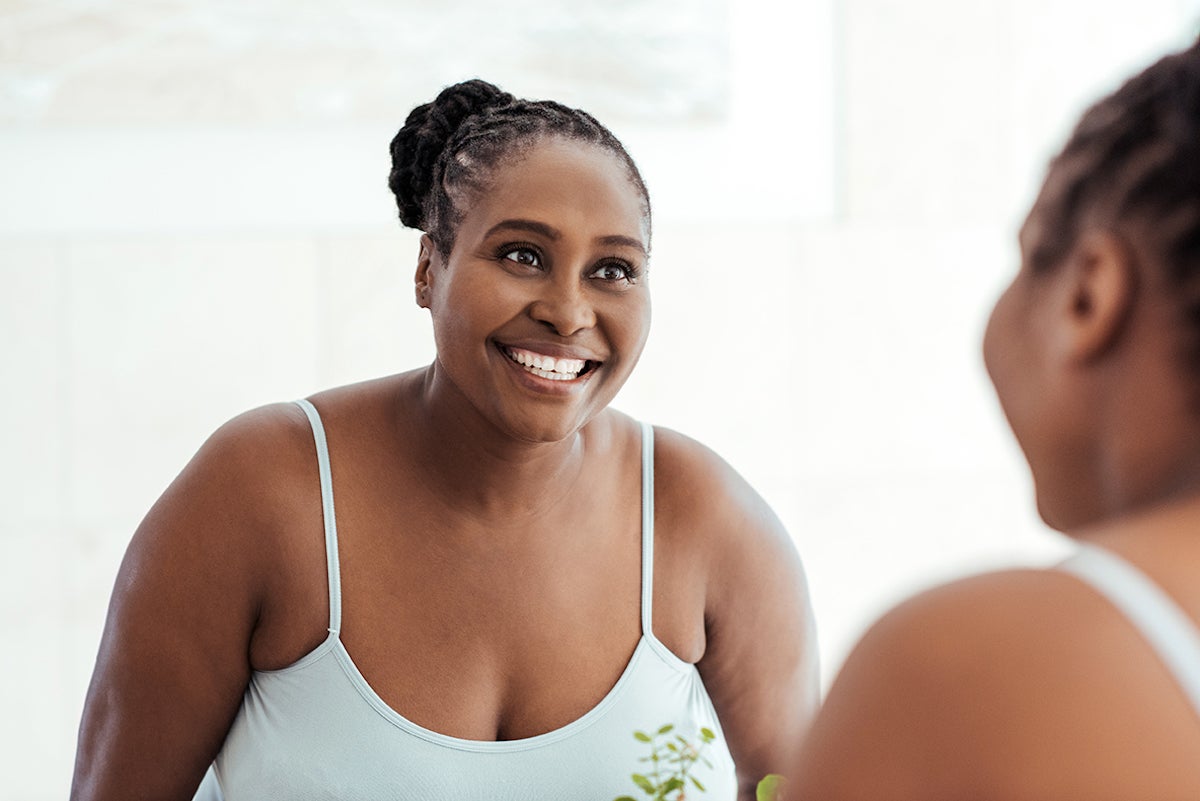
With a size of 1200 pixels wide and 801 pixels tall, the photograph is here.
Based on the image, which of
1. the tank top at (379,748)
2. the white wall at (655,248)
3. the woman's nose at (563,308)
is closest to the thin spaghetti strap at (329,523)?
the tank top at (379,748)

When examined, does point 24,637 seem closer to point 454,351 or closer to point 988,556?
point 454,351

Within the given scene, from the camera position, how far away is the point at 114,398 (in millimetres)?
2631

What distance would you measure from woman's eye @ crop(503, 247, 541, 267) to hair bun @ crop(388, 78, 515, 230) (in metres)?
0.15

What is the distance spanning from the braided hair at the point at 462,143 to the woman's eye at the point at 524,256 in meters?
0.07

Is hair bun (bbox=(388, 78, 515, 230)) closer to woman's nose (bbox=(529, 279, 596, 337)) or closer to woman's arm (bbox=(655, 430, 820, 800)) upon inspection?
woman's nose (bbox=(529, 279, 596, 337))

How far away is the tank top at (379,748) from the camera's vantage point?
3.96 ft

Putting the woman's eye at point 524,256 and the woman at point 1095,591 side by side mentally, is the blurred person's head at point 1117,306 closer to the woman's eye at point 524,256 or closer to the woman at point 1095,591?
the woman at point 1095,591

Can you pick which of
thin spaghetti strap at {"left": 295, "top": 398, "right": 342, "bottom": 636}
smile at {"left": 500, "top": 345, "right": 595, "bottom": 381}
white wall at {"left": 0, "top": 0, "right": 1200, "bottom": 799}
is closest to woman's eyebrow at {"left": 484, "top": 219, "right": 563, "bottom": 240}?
smile at {"left": 500, "top": 345, "right": 595, "bottom": 381}

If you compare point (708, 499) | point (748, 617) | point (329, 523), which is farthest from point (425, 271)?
point (748, 617)

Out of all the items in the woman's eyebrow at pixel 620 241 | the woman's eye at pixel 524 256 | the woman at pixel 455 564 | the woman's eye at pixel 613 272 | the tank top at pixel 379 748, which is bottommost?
the tank top at pixel 379 748

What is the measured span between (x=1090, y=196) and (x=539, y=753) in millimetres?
856

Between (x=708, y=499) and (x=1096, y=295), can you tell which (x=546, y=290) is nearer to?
(x=708, y=499)

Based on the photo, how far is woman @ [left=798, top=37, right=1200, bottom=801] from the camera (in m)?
0.49

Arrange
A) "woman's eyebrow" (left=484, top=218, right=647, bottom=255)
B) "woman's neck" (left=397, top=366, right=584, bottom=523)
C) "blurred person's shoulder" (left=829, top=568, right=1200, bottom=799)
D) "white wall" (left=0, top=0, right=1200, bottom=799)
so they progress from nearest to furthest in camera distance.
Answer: "blurred person's shoulder" (left=829, top=568, right=1200, bottom=799), "woman's eyebrow" (left=484, top=218, right=647, bottom=255), "woman's neck" (left=397, top=366, right=584, bottom=523), "white wall" (left=0, top=0, right=1200, bottom=799)
